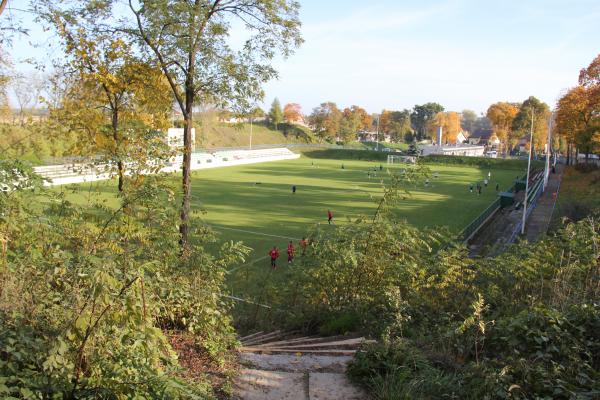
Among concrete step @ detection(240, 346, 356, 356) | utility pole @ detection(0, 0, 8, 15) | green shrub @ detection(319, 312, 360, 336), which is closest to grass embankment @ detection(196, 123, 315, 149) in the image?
utility pole @ detection(0, 0, 8, 15)

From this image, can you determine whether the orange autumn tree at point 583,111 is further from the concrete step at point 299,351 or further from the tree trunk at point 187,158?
the concrete step at point 299,351

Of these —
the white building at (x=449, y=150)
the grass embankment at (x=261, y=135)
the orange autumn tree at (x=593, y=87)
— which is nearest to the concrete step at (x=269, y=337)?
the orange autumn tree at (x=593, y=87)

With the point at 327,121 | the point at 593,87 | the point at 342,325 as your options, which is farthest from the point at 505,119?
the point at 342,325

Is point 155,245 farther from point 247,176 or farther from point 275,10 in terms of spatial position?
point 247,176

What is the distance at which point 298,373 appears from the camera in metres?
5.73

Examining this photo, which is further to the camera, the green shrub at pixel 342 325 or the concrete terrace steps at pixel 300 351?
the green shrub at pixel 342 325

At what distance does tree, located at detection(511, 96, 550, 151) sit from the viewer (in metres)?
88.4

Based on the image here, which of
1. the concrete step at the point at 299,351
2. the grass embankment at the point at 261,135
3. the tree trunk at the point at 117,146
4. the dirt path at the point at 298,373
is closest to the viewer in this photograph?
the dirt path at the point at 298,373

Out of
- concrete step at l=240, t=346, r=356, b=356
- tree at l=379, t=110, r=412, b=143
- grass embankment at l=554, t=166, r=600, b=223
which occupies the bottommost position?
concrete step at l=240, t=346, r=356, b=356

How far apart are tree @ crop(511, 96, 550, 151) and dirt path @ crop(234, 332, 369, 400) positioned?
297ft

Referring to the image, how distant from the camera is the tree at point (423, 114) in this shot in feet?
453

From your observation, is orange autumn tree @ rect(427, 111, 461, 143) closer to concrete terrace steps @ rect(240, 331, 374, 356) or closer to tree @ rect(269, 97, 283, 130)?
tree @ rect(269, 97, 283, 130)

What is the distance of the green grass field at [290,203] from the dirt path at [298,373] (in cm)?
631

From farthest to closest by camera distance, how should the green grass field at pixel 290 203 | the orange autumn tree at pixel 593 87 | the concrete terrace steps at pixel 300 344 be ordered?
1. the orange autumn tree at pixel 593 87
2. the green grass field at pixel 290 203
3. the concrete terrace steps at pixel 300 344
